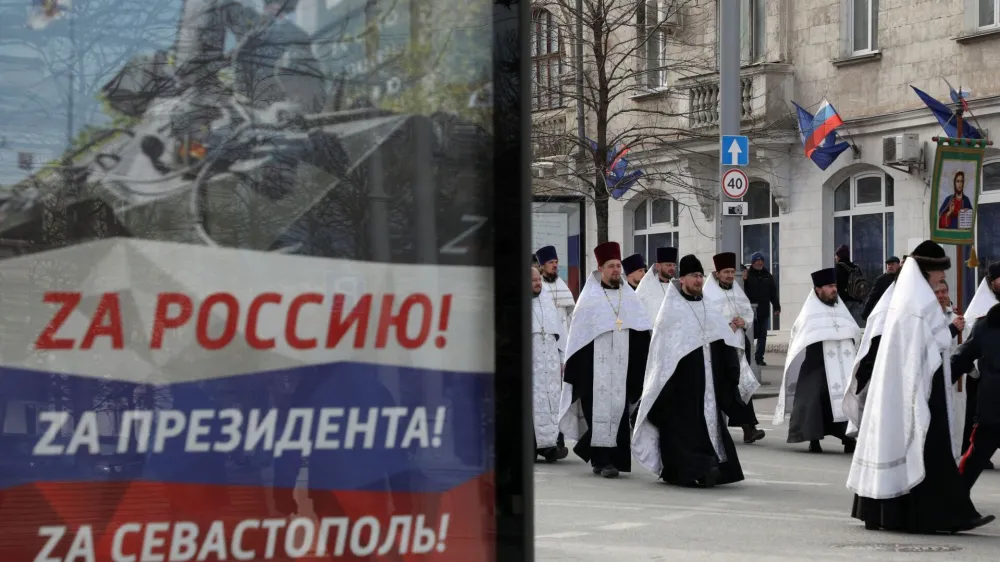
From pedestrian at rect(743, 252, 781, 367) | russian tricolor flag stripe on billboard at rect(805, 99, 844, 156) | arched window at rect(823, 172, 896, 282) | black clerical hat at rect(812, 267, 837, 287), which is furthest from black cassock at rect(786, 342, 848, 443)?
arched window at rect(823, 172, 896, 282)

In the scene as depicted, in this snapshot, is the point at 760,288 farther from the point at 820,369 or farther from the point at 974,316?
the point at 974,316

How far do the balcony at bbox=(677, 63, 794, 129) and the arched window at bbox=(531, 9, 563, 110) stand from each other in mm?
2690

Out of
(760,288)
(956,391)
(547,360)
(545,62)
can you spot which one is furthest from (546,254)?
(545,62)

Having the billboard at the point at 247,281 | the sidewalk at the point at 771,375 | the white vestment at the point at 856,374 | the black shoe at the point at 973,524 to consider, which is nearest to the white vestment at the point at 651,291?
the white vestment at the point at 856,374

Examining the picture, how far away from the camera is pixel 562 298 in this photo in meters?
17.3

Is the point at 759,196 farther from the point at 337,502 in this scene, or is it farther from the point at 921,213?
the point at 337,502

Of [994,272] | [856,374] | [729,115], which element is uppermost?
[729,115]

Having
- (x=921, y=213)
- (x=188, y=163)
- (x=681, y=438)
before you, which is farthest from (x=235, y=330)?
(x=921, y=213)

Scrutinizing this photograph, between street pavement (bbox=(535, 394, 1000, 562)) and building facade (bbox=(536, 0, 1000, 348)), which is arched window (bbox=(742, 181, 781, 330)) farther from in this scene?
street pavement (bbox=(535, 394, 1000, 562))

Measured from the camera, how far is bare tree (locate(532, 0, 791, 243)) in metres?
26.1

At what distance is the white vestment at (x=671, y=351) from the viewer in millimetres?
13906

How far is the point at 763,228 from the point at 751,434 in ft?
50.6

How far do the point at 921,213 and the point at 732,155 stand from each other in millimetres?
7976

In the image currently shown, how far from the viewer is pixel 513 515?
128 inches
